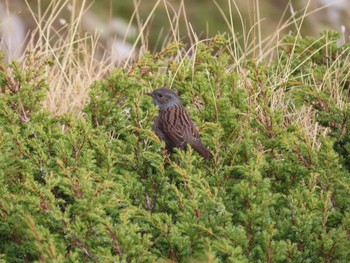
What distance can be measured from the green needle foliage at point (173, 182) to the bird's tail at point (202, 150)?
59 millimetres

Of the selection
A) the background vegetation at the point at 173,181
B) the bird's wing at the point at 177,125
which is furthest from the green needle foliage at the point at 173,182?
the bird's wing at the point at 177,125

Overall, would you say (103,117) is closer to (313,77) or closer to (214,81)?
(214,81)

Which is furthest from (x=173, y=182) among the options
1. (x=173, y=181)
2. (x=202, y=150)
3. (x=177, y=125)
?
(x=177, y=125)

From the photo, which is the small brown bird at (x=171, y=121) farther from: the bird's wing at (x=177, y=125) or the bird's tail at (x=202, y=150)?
the bird's tail at (x=202, y=150)

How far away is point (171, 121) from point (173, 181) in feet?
4.08

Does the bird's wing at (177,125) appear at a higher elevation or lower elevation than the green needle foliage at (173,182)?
lower

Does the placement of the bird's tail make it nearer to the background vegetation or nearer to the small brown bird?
the background vegetation

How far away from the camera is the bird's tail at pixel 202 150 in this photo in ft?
17.1

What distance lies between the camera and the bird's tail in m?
5.20

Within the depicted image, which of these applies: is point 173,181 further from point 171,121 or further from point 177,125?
point 171,121

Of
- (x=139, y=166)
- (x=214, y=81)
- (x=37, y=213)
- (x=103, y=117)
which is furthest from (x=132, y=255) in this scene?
(x=214, y=81)

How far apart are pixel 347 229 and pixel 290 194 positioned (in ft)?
1.35

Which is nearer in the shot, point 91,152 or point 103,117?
point 91,152

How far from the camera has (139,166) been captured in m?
4.89
